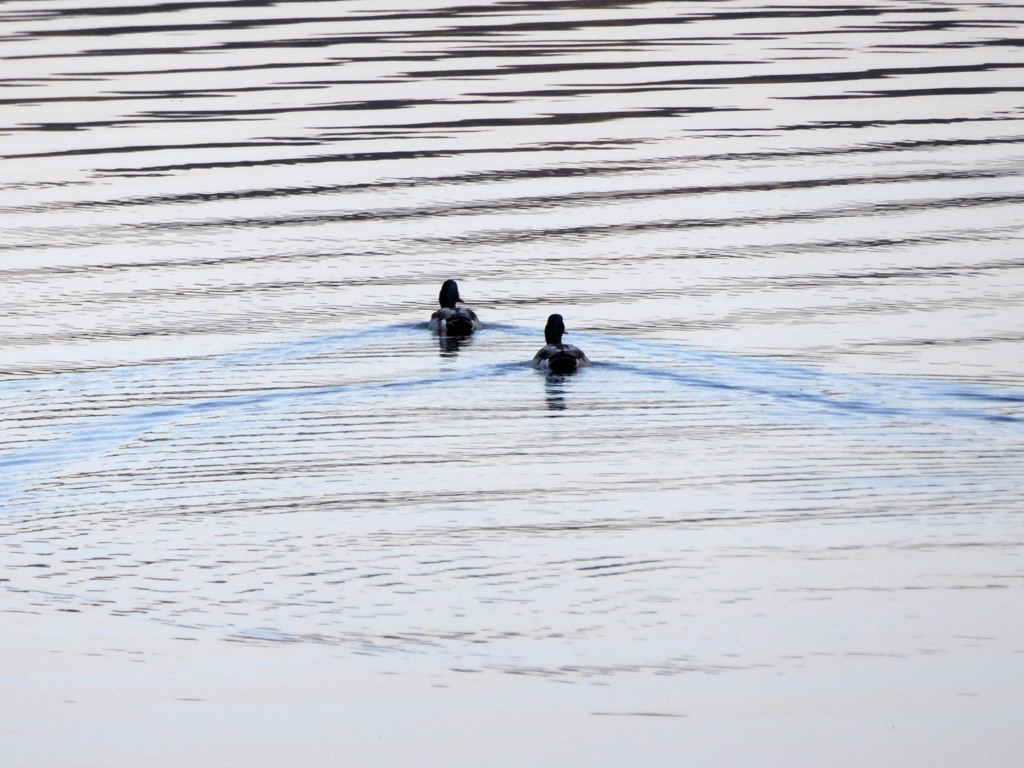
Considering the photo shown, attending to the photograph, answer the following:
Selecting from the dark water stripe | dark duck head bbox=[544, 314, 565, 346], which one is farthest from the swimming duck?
the dark water stripe

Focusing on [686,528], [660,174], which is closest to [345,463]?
[686,528]

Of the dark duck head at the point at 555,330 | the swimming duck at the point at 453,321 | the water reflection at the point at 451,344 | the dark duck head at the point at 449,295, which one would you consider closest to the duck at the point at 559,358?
the dark duck head at the point at 555,330

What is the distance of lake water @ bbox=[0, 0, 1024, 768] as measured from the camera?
A: 10.4 m

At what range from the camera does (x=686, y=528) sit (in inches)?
511

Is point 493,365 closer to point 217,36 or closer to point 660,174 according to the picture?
point 660,174

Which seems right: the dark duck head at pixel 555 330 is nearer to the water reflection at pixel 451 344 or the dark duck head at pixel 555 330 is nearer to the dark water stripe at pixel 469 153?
the water reflection at pixel 451 344

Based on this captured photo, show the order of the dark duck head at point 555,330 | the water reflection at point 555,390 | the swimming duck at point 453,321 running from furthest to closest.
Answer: the swimming duck at point 453,321, the dark duck head at point 555,330, the water reflection at point 555,390

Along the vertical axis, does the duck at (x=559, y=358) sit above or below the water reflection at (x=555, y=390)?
above

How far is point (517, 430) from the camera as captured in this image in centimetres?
1573

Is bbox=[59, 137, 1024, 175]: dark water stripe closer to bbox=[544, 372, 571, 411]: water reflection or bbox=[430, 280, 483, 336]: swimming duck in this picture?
bbox=[430, 280, 483, 336]: swimming duck

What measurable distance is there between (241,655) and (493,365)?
25.3ft

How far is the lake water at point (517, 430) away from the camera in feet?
34.2

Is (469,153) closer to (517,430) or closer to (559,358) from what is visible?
(559,358)

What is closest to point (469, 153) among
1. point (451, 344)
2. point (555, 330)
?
point (451, 344)
